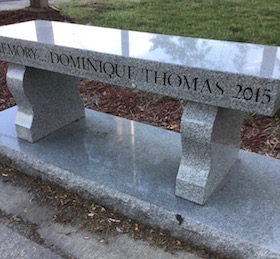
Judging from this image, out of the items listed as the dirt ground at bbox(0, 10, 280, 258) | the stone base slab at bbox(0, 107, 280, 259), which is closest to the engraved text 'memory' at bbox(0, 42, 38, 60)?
the stone base slab at bbox(0, 107, 280, 259)

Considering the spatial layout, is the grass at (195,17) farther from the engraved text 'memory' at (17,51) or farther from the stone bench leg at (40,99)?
the engraved text 'memory' at (17,51)

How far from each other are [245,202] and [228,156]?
15.4 inches

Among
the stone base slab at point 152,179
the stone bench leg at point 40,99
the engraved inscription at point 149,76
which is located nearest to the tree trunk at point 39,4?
the stone base slab at point 152,179

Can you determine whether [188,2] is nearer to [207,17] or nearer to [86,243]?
[207,17]

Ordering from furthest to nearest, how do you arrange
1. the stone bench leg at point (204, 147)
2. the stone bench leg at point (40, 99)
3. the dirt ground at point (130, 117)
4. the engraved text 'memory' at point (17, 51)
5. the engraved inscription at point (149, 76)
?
the stone bench leg at point (40, 99) < the engraved text 'memory' at point (17, 51) < the dirt ground at point (130, 117) < the stone bench leg at point (204, 147) < the engraved inscription at point (149, 76)

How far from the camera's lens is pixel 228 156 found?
2.72m

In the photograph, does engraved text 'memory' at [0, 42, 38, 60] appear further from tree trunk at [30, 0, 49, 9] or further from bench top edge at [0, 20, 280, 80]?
tree trunk at [30, 0, 49, 9]

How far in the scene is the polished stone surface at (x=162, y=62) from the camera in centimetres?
201

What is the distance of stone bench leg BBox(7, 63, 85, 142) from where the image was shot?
3.19 meters

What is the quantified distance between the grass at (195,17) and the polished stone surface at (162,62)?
3.05 meters

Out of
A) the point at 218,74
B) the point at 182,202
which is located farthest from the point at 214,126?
the point at 182,202

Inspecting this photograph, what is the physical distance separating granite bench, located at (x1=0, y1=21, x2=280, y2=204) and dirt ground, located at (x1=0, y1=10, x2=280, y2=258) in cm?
40

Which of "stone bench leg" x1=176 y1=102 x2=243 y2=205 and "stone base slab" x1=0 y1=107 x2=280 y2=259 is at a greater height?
"stone bench leg" x1=176 y1=102 x2=243 y2=205

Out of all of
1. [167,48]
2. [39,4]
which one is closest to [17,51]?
[167,48]
